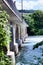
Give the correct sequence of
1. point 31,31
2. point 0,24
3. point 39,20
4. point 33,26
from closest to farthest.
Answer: point 0,24
point 31,31
point 33,26
point 39,20

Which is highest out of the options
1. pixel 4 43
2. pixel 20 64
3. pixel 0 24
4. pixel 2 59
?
pixel 0 24

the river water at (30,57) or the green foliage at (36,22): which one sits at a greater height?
the river water at (30,57)

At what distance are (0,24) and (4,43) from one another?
725mm

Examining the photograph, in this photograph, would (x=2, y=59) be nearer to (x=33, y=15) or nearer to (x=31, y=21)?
(x=31, y=21)

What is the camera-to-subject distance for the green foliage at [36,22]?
10838 centimetres

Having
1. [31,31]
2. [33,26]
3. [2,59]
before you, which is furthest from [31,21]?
[2,59]

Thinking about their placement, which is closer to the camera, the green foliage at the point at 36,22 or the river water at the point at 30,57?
the river water at the point at 30,57

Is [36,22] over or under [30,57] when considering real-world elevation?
under

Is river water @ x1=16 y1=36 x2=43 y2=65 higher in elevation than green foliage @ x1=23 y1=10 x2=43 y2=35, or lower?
higher

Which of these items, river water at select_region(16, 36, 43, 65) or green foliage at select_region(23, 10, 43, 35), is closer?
river water at select_region(16, 36, 43, 65)

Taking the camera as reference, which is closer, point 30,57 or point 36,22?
point 30,57

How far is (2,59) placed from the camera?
34.8ft

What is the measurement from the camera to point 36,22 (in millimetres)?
119188

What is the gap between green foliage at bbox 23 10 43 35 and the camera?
356 feet
